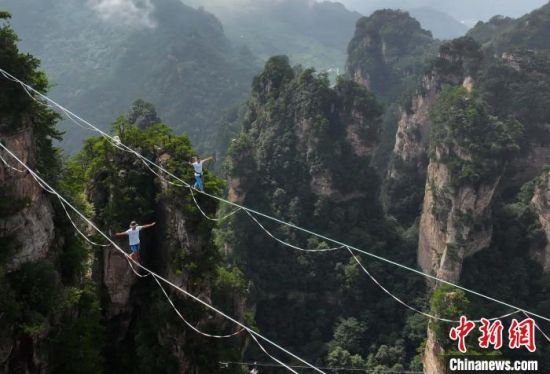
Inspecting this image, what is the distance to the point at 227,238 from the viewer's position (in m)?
35.4

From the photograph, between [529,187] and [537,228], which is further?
[529,187]

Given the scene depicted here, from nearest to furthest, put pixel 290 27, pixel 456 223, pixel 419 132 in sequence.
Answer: pixel 456 223
pixel 419 132
pixel 290 27

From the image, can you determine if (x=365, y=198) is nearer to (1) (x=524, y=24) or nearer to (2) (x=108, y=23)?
(1) (x=524, y=24)

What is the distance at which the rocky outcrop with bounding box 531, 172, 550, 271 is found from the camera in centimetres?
3094

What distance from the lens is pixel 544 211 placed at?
31234 mm

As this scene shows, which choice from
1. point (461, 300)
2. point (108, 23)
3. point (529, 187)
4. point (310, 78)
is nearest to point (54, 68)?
point (108, 23)

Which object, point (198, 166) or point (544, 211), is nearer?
point (198, 166)

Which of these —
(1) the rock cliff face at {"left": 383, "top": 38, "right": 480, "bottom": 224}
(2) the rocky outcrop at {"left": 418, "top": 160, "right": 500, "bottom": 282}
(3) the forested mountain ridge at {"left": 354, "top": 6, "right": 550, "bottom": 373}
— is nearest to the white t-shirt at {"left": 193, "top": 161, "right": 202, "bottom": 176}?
(3) the forested mountain ridge at {"left": 354, "top": 6, "right": 550, "bottom": 373}

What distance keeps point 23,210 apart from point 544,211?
28.0 m

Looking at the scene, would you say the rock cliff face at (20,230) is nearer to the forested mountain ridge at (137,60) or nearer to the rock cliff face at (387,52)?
the rock cliff face at (387,52)

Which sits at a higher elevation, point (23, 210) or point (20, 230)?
point (23, 210)

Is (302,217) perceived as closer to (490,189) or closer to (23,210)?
(490,189)

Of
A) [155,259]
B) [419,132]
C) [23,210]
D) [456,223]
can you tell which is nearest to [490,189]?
[456,223]

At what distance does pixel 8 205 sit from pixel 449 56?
131ft
